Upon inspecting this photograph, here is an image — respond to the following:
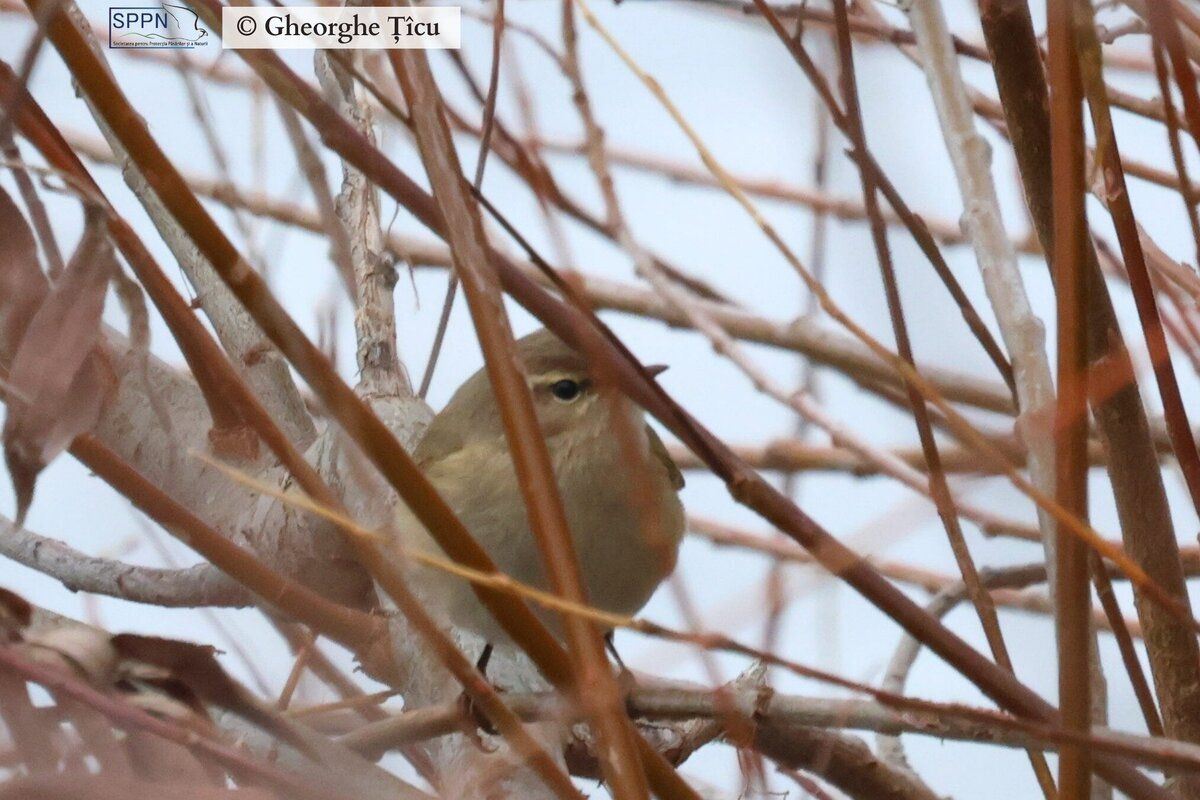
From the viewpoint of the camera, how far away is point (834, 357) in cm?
281

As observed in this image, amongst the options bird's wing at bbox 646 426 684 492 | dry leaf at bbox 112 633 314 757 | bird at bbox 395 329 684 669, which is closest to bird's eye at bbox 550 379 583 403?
bird at bbox 395 329 684 669

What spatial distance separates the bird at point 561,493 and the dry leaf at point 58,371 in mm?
946

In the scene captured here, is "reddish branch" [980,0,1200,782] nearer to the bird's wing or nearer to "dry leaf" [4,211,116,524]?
"dry leaf" [4,211,116,524]

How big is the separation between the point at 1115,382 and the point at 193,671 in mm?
746

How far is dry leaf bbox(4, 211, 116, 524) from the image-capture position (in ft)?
3.17

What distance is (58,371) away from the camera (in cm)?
99

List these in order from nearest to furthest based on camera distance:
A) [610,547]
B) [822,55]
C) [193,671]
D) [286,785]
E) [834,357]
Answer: [286,785]
[193,671]
[822,55]
[610,547]
[834,357]

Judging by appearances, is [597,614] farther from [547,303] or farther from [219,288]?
[219,288]

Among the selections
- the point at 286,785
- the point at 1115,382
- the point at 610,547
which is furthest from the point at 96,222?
the point at 610,547

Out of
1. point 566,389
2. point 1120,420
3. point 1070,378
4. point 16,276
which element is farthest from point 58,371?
point 566,389

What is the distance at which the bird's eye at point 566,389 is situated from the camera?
7.66 feet

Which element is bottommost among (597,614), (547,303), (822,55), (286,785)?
(286,785)

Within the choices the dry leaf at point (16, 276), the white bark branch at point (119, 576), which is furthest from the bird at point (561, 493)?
the dry leaf at point (16, 276)

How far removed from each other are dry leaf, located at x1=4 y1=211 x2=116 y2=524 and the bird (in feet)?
3.10
